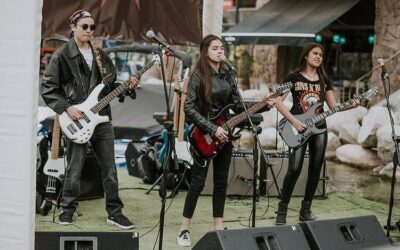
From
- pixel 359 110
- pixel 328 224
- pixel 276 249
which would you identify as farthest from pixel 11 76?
pixel 359 110

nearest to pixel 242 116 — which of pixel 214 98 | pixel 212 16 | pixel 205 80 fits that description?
pixel 214 98

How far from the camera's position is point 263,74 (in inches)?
908

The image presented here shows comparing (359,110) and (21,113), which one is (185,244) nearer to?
(21,113)

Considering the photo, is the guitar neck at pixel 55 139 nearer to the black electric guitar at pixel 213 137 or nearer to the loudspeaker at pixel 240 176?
the black electric guitar at pixel 213 137

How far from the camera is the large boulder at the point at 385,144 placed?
13.4 metres

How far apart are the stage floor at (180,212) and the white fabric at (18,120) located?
6.52 ft

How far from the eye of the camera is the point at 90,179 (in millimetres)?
8930

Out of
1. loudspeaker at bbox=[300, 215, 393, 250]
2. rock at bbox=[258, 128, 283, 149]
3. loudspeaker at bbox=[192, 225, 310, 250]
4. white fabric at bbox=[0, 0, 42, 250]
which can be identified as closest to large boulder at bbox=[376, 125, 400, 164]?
rock at bbox=[258, 128, 283, 149]

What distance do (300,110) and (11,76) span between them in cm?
356

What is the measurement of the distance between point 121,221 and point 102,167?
0.58 meters

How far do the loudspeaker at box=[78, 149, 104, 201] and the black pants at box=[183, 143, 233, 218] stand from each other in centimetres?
226

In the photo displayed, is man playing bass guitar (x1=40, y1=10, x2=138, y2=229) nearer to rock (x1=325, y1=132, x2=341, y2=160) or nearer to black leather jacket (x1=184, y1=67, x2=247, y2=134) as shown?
black leather jacket (x1=184, y1=67, x2=247, y2=134)

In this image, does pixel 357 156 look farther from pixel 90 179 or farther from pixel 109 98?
pixel 109 98

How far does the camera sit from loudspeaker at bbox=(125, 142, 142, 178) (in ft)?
34.8
